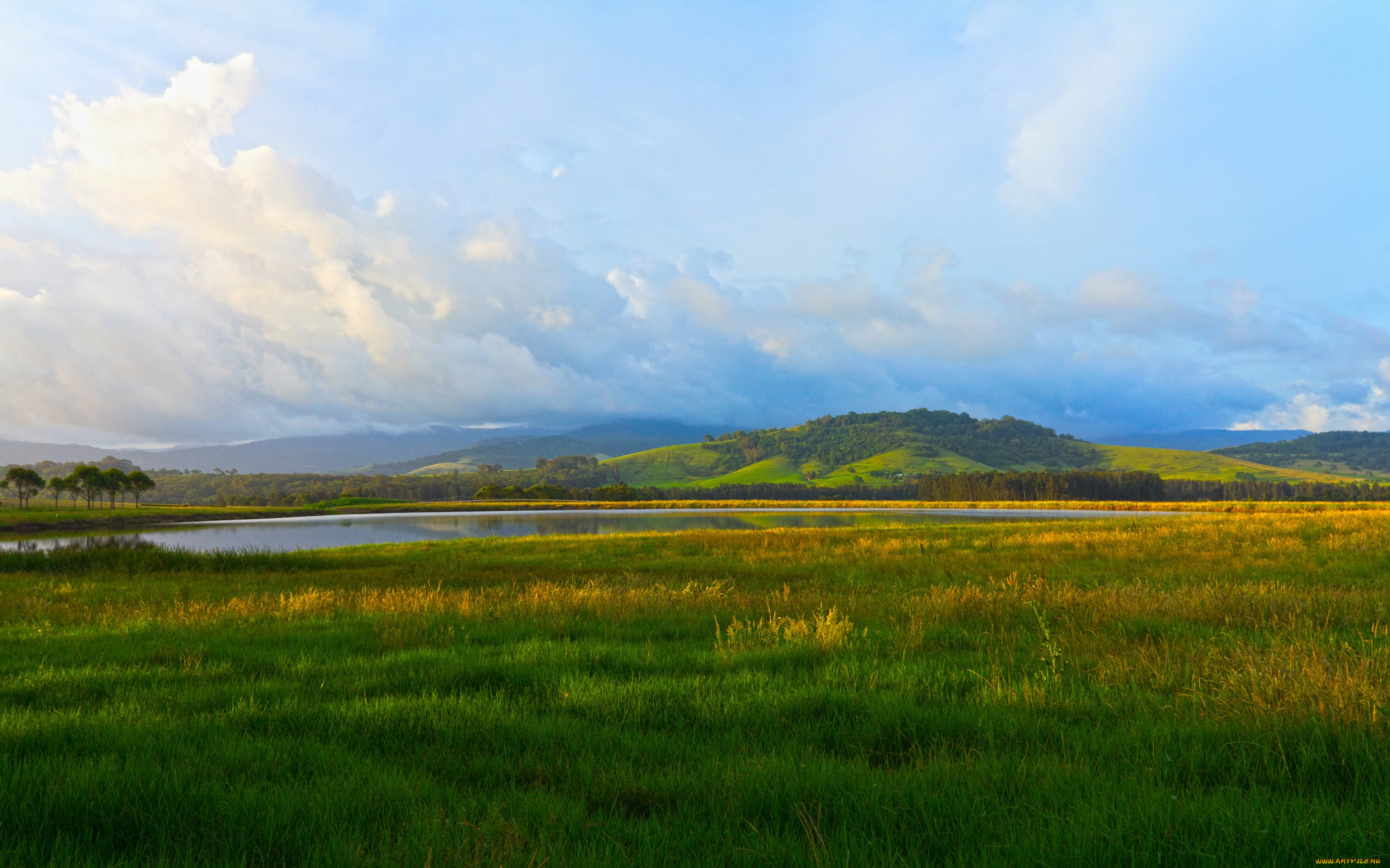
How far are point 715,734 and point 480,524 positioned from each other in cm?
9385

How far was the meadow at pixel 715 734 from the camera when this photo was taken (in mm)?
3188

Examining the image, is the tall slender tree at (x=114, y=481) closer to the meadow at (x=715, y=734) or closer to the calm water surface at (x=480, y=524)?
the calm water surface at (x=480, y=524)

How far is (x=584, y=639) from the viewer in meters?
8.80

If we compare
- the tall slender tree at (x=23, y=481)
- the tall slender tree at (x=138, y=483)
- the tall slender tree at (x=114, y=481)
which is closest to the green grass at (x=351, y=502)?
the tall slender tree at (x=138, y=483)

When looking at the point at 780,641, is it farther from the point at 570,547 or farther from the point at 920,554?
the point at 570,547

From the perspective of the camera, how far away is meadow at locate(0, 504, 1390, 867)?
319 centimetres

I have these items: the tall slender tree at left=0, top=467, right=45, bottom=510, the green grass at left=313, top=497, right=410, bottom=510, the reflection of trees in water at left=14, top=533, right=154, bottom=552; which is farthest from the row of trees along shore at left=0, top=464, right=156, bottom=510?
the reflection of trees in water at left=14, top=533, right=154, bottom=552

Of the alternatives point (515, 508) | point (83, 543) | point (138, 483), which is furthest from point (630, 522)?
point (138, 483)

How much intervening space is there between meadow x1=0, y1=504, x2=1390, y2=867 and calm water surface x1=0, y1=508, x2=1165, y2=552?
38.4 metres

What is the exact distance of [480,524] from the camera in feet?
302

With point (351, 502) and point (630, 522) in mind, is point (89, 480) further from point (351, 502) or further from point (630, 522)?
point (630, 522)

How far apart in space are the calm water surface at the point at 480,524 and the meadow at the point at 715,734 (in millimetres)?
38399

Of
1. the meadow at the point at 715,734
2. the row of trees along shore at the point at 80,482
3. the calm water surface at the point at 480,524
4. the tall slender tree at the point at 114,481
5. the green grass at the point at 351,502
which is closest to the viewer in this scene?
the meadow at the point at 715,734

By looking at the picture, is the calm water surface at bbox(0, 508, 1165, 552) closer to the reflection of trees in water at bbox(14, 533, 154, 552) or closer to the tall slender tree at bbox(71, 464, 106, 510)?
the reflection of trees in water at bbox(14, 533, 154, 552)
